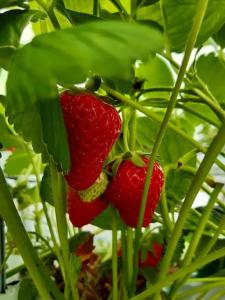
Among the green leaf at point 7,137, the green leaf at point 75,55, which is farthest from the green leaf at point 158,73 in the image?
the green leaf at point 75,55

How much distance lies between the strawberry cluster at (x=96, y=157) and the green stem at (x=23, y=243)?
46 mm

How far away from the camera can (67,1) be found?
48 centimetres

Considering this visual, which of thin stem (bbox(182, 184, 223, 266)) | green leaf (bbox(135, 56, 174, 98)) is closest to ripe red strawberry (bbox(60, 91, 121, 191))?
thin stem (bbox(182, 184, 223, 266))

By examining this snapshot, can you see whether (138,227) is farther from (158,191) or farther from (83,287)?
(83,287)

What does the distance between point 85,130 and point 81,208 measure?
13 centimetres

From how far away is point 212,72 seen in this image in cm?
64

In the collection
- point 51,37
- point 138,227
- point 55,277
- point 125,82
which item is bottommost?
point 55,277

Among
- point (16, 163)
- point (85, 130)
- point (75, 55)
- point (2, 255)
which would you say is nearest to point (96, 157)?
point (85, 130)

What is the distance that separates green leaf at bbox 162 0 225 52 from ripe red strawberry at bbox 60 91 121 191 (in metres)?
0.10

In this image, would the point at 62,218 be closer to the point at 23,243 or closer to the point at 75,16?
the point at 23,243

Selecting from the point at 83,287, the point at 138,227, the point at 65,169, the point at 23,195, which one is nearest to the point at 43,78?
the point at 65,169

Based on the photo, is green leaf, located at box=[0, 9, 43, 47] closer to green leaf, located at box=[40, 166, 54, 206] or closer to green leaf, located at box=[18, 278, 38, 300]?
green leaf, located at box=[40, 166, 54, 206]

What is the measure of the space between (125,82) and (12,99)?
0.76ft

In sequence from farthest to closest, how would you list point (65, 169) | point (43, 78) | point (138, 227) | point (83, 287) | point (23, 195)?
point (23, 195)
point (83, 287)
point (138, 227)
point (65, 169)
point (43, 78)
